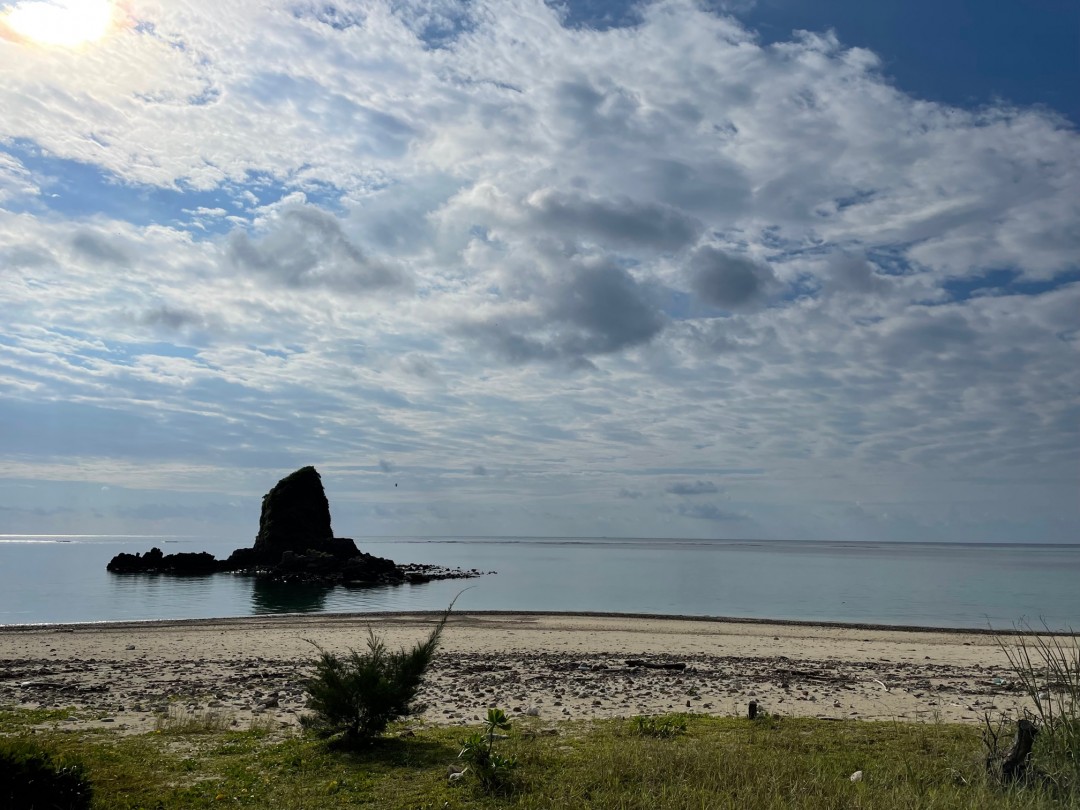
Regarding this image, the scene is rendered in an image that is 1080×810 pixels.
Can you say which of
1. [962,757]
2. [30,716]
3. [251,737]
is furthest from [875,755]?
[30,716]

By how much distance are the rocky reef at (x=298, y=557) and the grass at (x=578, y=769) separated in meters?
78.4

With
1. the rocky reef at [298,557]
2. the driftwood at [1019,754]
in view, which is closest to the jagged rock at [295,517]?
the rocky reef at [298,557]

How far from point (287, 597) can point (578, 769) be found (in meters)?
63.3

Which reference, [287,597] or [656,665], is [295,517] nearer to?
[287,597]

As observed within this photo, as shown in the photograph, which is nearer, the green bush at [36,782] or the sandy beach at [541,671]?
the green bush at [36,782]

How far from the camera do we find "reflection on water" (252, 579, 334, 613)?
5581 centimetres

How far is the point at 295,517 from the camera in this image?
118125 mm

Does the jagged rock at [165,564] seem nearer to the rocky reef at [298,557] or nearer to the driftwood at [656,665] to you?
the rocky reef at [298,557]

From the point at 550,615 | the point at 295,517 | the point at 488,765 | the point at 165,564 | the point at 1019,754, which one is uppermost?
the point at 295,517

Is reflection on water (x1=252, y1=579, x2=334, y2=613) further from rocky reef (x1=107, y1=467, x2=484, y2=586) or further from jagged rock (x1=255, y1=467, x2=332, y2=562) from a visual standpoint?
jagged rock (x1=255, y1=467, x2=332, y2=562)

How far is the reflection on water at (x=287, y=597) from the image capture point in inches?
2197

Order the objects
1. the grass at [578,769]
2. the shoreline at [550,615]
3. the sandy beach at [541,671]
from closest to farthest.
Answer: the grass at [578,769] < the sandy beach at [541,671] < the shoreline at [550,615]

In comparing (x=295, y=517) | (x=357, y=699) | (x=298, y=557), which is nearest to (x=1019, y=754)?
(x=357, y=699)

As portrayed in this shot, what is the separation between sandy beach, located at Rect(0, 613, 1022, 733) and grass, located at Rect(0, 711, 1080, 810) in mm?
2331
